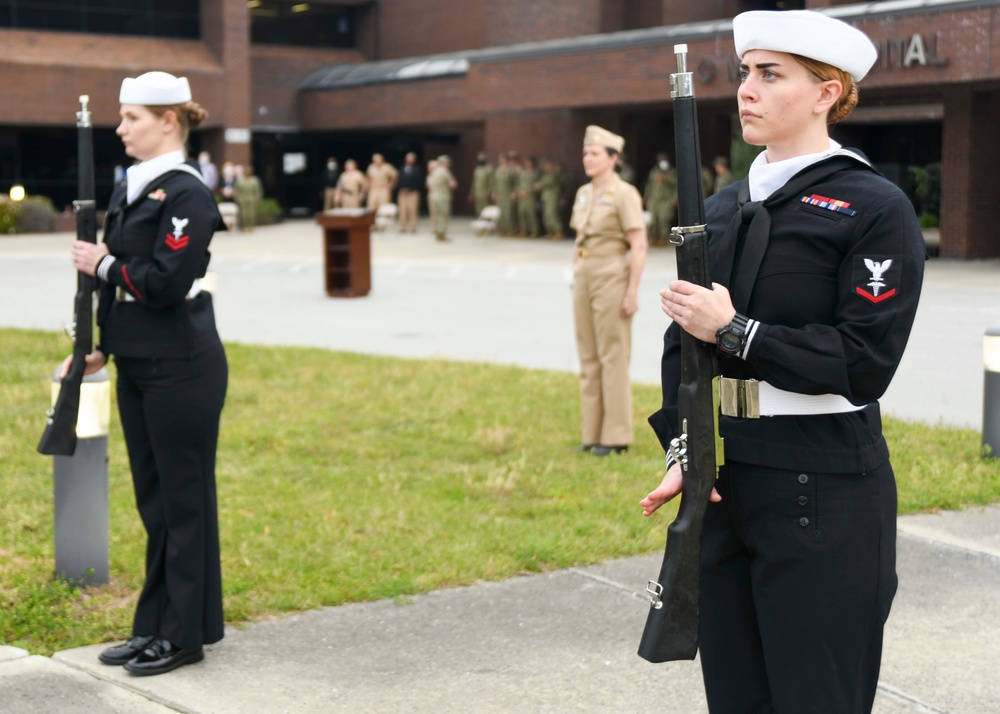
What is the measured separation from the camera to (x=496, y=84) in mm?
31391

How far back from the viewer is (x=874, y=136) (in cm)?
3250

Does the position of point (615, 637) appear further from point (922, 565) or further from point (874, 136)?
point (874, 136)

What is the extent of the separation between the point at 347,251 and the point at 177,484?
14516 millimetres

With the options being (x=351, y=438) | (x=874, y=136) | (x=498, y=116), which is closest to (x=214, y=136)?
(x=498, y=116)

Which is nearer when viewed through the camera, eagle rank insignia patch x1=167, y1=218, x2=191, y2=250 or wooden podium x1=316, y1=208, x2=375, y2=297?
eagle rank insignia patch x1=167, y1=218, x2=191, y2=250

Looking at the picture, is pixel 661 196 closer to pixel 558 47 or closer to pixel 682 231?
pixel 558 47

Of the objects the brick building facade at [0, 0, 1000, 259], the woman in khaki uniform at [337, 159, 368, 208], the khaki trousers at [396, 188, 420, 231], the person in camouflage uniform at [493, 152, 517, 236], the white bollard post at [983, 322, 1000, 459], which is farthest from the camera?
the khaki trousers at [396, 188, 420, 231]

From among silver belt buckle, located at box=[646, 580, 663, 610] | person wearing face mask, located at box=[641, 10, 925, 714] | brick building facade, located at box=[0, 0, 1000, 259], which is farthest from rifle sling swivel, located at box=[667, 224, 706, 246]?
brick building facade, located at box=[0, 0, 1000, 259]

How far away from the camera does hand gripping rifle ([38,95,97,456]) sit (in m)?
4.59

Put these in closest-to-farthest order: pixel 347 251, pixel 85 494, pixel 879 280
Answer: pixel 879 280 < pixel 85 494 < pixel 347 251

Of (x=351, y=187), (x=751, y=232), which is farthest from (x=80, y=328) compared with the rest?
(x=351, y=187)

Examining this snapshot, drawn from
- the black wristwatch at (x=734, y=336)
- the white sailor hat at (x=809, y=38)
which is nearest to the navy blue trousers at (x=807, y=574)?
the black wristwatch at (x=734, y=336)

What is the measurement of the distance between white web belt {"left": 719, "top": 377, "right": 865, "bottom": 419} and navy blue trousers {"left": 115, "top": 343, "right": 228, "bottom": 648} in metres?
2.30

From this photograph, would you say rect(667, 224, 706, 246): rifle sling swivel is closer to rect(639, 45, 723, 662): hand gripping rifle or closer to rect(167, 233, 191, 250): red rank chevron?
rect(639, 45, 723, 662): hand gripping rifle
